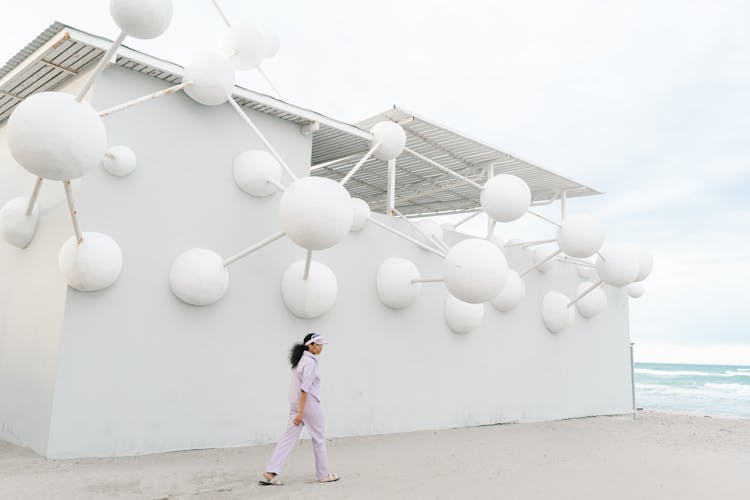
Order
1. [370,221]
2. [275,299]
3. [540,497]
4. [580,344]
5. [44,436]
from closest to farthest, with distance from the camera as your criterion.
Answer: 1. [540,497]
2. [44,436]
3. [275,299]
4. [370,221]
5. [580,344]

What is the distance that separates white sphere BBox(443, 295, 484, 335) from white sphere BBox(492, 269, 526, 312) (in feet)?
3.21

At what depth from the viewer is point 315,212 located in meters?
5.82

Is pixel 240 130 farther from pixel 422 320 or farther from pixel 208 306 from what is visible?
pixel 422 320

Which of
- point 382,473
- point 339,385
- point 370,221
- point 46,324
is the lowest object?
point 382,473

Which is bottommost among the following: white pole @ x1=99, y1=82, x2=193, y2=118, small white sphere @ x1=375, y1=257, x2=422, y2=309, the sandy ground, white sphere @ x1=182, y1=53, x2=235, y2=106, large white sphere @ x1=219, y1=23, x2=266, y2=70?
the sandy ground

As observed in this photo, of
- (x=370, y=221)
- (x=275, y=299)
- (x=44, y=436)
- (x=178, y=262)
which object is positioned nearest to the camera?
(x=44, y=436)

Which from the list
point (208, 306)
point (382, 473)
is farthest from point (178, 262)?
point (382, 473)

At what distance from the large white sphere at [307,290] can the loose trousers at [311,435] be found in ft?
8.07

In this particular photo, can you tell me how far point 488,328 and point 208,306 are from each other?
230 inches

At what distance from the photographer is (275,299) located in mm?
8141

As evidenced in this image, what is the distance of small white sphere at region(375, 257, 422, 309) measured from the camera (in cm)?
934

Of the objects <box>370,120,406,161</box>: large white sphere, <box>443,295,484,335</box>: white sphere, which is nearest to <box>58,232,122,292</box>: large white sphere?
<box>370,120,406,161</box>: large white sphere

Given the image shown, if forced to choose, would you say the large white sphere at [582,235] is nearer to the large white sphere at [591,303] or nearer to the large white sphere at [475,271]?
the large white sphere at [475,271]

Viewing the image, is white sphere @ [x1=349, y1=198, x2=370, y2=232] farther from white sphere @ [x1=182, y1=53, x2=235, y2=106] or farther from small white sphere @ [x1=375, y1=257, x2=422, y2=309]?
white sphere @ [x1=182, y1=53, x2=235, y2=106]
